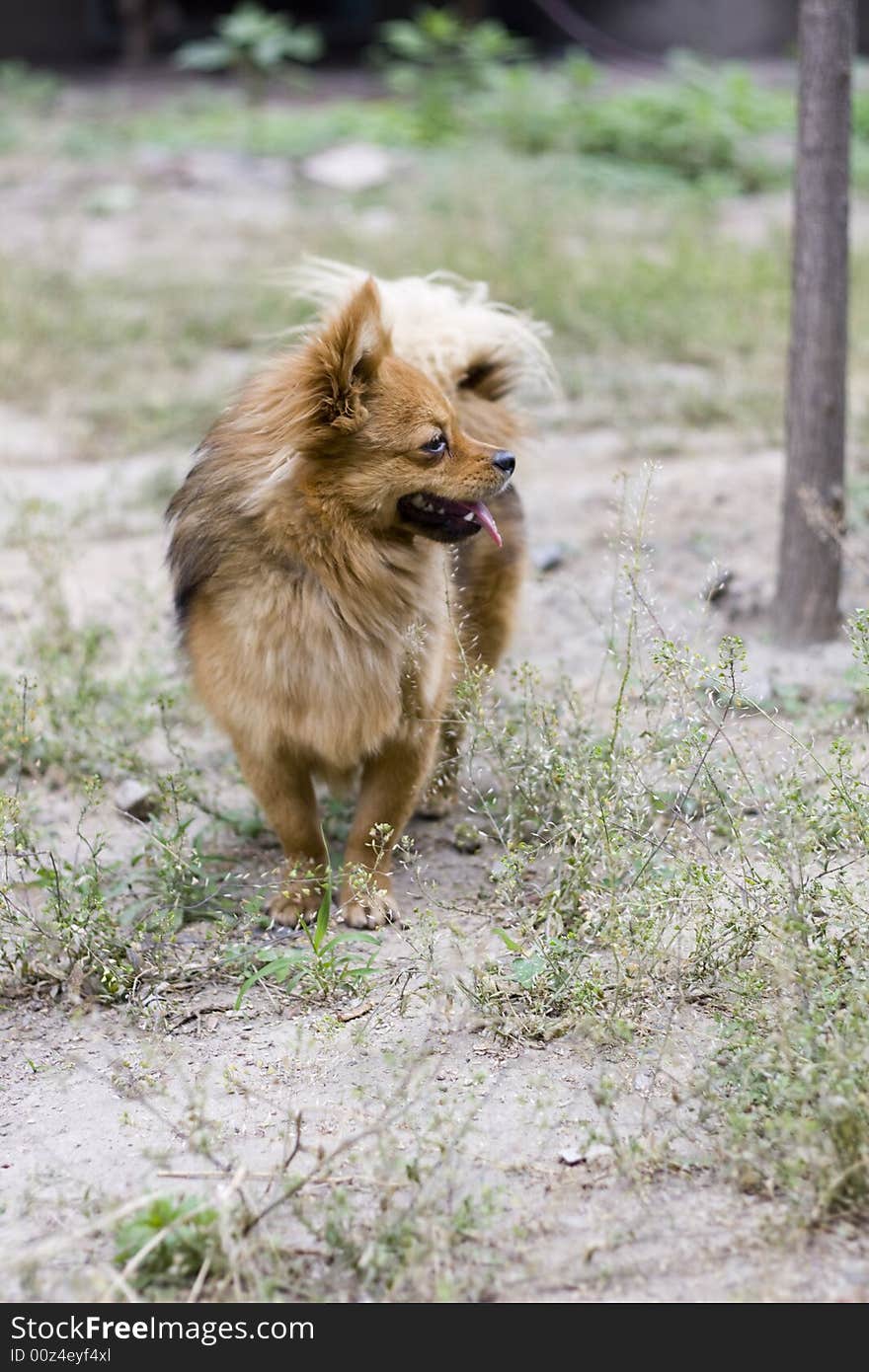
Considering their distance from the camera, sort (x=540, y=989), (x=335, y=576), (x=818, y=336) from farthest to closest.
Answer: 1. (x=818, y=336)
2. (x=335, y=576)
3. (x=540, y=989)

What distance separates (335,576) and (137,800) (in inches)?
45.9

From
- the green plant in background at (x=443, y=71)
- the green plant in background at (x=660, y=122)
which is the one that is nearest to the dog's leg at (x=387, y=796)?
the green plant in background at (x=660, y=122)

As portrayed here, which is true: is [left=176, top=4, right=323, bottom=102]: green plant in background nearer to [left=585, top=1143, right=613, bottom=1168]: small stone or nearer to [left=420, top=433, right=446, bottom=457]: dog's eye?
[left=420, top=433, right=446, bottom=457]: dog's eye

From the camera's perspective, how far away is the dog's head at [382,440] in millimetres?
3564

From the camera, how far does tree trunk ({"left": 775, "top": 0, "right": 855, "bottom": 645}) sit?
15.8 feet

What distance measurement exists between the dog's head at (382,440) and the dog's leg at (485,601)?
2.18 ft

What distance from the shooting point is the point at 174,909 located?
3730 millimetres

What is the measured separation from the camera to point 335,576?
3688mm

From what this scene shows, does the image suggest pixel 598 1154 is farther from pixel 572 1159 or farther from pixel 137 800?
pixel 137 800

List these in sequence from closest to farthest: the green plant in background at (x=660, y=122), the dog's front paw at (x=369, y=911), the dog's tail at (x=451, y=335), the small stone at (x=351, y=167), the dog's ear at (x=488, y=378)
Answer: the dog's front paw at (x=369, y=911) < the dog's tail at (x=451, y=335) < the dog's ear at (x=488, y=378) < the small stone at (x=351, y=167) < the green plant in background at (x=660, y=122)

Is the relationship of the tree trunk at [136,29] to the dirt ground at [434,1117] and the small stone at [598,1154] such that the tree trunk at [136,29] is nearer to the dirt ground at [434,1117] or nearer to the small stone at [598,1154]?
the dirt ground at [434,1117]

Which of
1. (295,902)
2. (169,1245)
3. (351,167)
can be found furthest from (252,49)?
(169,1245)

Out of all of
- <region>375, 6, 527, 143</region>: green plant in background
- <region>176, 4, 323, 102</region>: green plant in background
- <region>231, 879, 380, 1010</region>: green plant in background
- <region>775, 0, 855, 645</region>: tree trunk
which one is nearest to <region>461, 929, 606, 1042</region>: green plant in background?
<region>231, 879, 380, 1010</region>: green plant in background

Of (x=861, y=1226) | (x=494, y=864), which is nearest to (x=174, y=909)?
(x=494, y=864)
